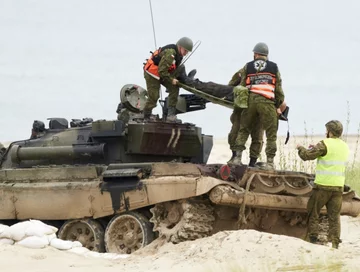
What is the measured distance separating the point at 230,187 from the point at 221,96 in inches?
88.6

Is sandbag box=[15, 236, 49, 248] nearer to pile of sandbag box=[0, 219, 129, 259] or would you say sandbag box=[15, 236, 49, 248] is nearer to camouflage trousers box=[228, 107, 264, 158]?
pile of sandbag box=[0, 219, 129, 259]

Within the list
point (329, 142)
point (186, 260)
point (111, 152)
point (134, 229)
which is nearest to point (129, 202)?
point (134, 229)

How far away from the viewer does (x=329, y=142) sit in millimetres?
12477

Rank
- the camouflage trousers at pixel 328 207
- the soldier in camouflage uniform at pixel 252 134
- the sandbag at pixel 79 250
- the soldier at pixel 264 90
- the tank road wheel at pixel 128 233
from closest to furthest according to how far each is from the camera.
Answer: the camouflage trousers at pixel 328 207, the sandbag at pixel 79 250, the tank road wheel at pixel 128 233, the soldier at pixel 264 90, the soldier in camouflage uniform at pixel 252 134

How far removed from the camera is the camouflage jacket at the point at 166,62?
46.2 ft

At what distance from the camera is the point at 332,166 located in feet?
40.9

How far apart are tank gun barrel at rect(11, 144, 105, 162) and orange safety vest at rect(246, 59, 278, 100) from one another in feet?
9.74

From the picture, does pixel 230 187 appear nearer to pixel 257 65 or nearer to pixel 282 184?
pixel 282 184

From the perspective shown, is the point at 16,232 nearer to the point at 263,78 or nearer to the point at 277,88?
the point at 263,78

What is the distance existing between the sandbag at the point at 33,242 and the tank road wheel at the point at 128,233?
3.88 feet

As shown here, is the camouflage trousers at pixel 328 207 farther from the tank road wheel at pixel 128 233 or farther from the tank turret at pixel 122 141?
the tank turret at pixel 122 141

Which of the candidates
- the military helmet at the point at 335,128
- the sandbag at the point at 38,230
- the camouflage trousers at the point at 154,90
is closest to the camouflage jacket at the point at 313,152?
the military helmet at the point at 335,128

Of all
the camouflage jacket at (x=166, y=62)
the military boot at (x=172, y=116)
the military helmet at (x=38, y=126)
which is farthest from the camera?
the military helmet at (x=38, y=126)

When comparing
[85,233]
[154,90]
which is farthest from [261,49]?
[85,233]
